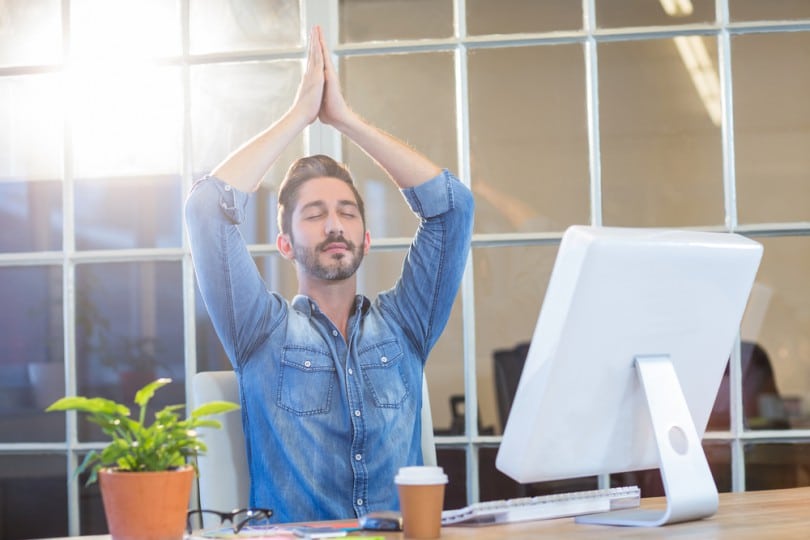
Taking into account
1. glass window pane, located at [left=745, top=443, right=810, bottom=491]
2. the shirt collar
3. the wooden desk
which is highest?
the shirt collar

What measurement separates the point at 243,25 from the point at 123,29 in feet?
1.16

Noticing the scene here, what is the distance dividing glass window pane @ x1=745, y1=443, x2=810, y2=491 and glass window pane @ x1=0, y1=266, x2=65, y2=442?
1.90 m

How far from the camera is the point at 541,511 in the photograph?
158 centimetres

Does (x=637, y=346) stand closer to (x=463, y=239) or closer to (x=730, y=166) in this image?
(x=463, y=239)

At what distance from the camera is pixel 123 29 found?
2.92m

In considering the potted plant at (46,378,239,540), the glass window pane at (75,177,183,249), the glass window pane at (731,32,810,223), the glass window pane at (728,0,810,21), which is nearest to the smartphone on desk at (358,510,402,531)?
the potted plant at (46,378,239,540)

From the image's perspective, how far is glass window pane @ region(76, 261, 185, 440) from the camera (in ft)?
9.44

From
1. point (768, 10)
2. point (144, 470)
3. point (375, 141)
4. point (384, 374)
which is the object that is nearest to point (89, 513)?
point (384, 374)

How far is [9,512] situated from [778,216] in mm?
2335

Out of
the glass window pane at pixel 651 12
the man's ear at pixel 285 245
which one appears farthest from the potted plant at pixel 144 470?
the glass window pane at pixel 651 12

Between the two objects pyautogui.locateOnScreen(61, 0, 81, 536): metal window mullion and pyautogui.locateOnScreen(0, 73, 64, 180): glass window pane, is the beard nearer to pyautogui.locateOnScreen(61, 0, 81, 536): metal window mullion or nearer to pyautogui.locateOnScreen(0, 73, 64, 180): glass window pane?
pyautogui.locateOnScreen(61, 0, 81, 536): metal window mullion

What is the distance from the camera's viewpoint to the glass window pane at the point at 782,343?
275 centimetres

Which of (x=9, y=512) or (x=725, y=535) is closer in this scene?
(x=725, y=535)

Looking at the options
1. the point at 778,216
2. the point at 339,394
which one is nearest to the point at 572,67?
the point at 778,216
